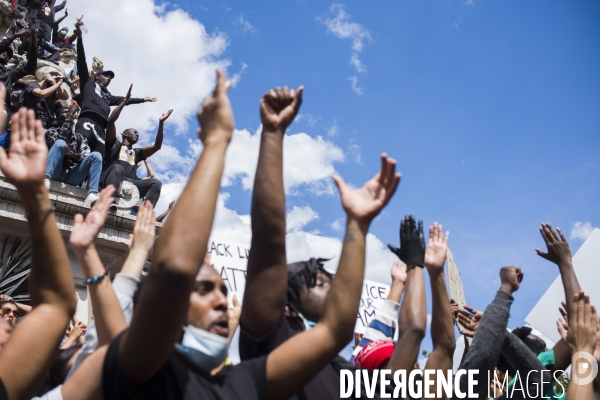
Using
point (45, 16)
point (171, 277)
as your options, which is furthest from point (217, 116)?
point (45, 16)

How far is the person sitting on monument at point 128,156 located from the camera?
9.16 metres

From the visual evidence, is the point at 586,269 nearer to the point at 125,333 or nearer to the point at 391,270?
the point at 391,270

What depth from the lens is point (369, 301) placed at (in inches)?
234

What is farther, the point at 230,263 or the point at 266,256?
the point at 230,263

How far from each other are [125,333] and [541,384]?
2.96 metres

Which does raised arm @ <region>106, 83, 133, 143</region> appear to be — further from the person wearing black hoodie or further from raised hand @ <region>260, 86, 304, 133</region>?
raised hand @ <region>260, 86, 304, 133</region>

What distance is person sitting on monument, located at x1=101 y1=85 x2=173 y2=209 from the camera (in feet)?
30.0

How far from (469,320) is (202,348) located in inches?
99.4

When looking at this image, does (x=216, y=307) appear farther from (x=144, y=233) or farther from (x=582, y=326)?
(x=582, y=326)

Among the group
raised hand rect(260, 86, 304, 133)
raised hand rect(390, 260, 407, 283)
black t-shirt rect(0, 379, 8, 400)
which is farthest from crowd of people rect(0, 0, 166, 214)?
black t-shirt rect(0, 379, 8, 400)

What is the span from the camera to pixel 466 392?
11.7ft

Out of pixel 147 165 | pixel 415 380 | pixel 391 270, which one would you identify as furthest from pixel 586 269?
pixel 147 165

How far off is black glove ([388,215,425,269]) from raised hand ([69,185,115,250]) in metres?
1.59

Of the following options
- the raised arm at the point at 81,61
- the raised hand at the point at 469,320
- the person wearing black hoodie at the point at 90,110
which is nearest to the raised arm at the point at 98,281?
the raised hand at the point at 469,320
